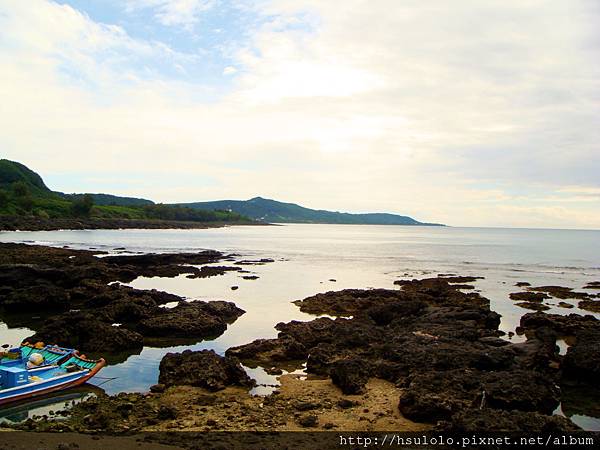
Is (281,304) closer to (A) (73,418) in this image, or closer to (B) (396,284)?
(B) (396,284)

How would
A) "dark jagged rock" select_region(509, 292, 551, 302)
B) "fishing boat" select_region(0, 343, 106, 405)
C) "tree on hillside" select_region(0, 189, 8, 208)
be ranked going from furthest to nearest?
"tree on hillside" select_region(0, 189, 8, 208) < "dark jagged rock" select_region(509, 292, 551, 302) < "fishing boat" select_region(0, 343, 106, 405)

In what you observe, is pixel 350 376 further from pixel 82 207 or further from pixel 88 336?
pixel 82 207

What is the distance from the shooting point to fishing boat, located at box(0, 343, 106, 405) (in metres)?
15.2

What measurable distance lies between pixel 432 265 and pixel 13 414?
69.5m

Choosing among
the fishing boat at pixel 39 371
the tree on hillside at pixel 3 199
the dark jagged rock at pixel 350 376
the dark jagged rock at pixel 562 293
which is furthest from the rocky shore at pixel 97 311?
the tree on hillside at pixel 3 199

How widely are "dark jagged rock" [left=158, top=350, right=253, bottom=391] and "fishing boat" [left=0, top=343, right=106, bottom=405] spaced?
9.37ft

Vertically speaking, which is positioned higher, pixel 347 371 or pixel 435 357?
pixel 435 357

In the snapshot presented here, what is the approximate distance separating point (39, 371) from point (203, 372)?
5.63m

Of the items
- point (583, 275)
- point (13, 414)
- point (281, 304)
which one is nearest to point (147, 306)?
point (281, 304)

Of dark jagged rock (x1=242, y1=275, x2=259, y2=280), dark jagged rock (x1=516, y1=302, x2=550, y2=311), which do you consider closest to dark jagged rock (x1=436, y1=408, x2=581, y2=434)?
dark jagged rock (x1=516, y1=302, x2=550, y2=311)

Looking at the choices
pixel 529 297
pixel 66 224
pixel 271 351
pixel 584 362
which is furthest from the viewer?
pixel 66 224

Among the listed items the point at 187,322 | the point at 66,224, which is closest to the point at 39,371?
the point at 187,322

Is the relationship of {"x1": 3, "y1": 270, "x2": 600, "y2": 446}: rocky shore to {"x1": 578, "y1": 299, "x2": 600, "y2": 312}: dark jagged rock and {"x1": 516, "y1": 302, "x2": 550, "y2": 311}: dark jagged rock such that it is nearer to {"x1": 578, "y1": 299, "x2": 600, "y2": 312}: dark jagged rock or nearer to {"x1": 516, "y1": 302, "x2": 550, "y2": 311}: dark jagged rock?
{"x1": 516, "y1": 302, "x2": 550, "y2": 311}: dark jagged rock

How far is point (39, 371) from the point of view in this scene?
54.7ft
